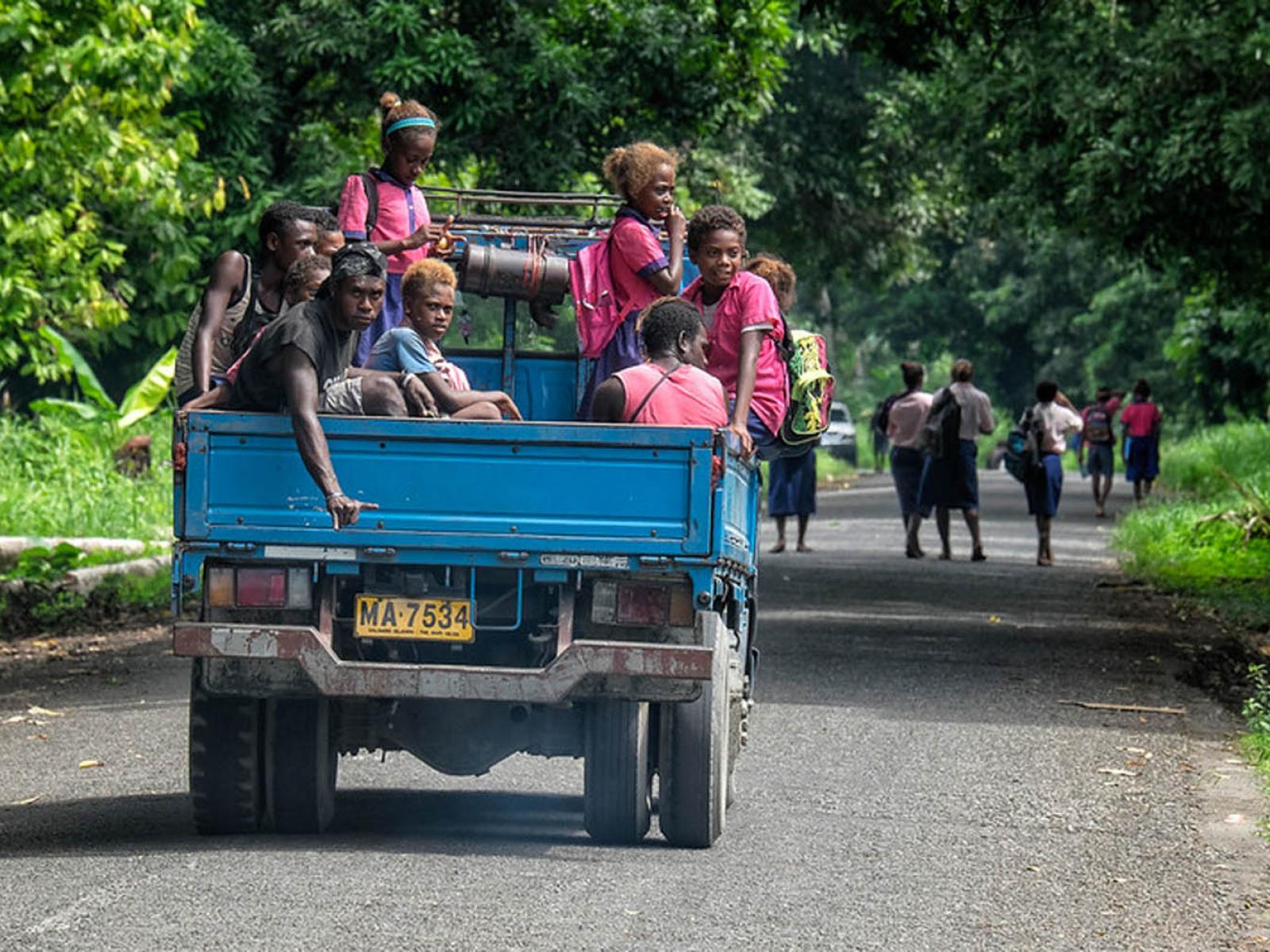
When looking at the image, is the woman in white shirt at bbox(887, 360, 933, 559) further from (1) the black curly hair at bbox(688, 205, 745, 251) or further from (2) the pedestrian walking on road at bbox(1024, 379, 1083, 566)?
(1) the black curly hair at bbox(688, 205, 745, 251)

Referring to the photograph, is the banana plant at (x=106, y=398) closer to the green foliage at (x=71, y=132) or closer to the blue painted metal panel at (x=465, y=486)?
the green foliage at (x=71, y=132)

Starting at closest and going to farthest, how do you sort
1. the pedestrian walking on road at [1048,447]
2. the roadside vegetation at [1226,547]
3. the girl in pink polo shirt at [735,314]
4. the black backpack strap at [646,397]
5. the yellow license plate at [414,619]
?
the yellow license plate at [414,619] → the black backpack strap at [646,397] → the girl in pink polo shirt at [735,314] → the roadside vegetation at [1226,547] → the pedestrian walking on road at [1048,447]

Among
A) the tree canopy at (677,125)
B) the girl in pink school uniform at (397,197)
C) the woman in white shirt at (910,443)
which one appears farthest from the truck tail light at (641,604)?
the woman in white shirt at (910,443)

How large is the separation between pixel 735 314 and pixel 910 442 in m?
13.2

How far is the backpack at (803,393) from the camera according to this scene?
9234 mm

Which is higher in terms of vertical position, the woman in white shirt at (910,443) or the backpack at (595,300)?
the backpack at (595,300)

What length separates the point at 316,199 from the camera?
23.8 metres

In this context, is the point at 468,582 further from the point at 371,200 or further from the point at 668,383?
the point at 371,200

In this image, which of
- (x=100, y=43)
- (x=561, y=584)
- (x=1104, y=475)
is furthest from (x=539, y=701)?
(x=1104, y=475)

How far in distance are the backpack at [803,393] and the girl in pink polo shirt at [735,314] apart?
35 mm

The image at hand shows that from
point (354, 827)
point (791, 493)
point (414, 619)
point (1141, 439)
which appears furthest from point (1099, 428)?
point (414, 619)

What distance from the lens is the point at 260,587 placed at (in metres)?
7.43

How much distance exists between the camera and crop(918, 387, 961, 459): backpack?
21344mm

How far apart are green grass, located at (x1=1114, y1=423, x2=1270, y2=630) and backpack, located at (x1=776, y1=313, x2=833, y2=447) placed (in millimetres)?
7717
